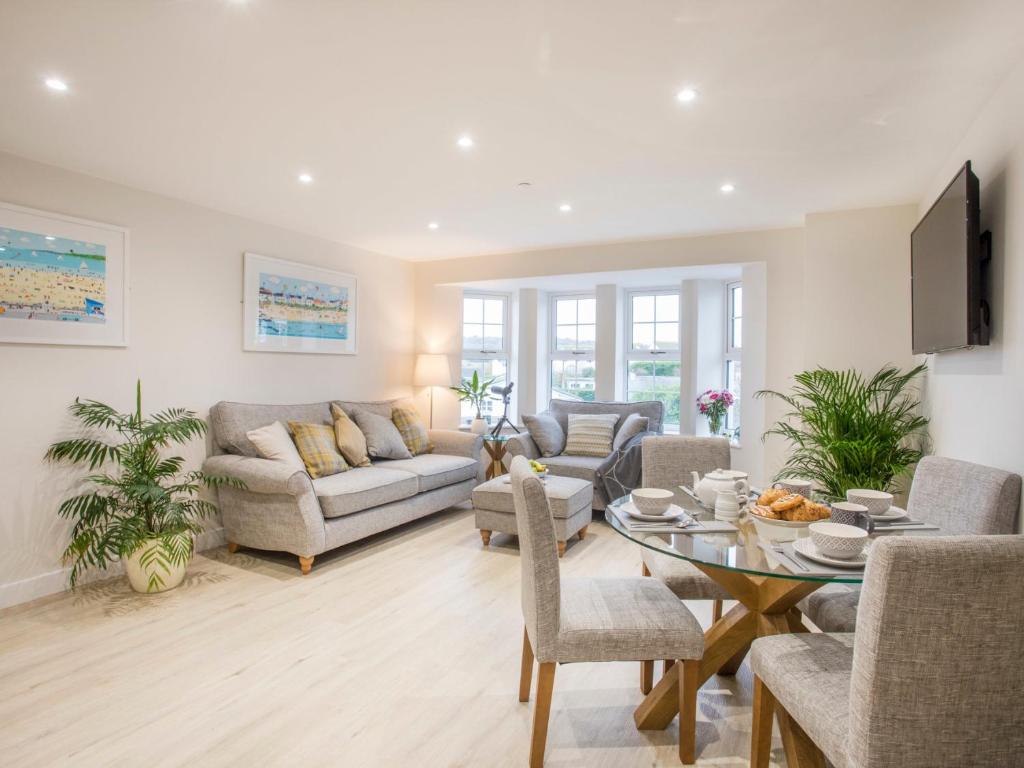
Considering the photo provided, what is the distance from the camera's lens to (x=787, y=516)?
190 cm

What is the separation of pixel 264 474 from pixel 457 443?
6.47 ft

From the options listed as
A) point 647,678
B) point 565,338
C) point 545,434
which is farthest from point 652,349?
point 647,678

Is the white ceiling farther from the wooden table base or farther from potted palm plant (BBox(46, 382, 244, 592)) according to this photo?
the wooden table base

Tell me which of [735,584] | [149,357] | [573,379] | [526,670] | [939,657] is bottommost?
[526,670]

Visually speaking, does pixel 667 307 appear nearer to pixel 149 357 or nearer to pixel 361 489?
pixel 361 489

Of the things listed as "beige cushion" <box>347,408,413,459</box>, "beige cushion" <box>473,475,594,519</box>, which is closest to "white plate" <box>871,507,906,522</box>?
"beige cushion" <box>473,475,594,519</box>

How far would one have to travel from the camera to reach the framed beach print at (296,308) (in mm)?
4336

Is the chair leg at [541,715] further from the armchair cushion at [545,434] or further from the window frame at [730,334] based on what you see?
the window frame at [730,334]

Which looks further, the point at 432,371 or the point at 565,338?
the point at 565,338

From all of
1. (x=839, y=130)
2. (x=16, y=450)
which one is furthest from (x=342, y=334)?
(x=839, y=130)

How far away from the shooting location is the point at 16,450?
3.05 metres

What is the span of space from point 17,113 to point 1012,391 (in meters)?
4.27

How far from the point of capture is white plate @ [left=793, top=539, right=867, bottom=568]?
1.53m

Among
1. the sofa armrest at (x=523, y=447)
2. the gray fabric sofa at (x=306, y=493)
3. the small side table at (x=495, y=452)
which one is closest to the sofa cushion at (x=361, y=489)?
the gray fabric sofa at (x=306, y=493)
